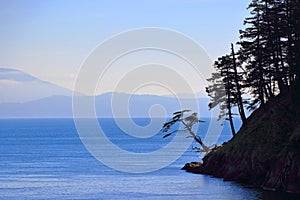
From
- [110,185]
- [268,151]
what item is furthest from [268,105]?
[110,185]

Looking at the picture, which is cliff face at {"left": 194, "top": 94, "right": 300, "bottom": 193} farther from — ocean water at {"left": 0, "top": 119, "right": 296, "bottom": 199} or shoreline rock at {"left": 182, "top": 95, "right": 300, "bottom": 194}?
ocean water at {"left": 0, "top": 119, "right": 296, "bottom": 199}

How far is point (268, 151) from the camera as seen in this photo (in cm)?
7069

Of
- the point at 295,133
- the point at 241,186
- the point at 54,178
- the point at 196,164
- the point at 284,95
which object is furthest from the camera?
the point at 196,164

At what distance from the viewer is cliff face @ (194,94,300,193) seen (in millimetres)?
64375

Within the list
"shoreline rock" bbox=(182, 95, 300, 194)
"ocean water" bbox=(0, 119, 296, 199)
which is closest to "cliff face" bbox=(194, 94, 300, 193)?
"shoreline rock" bbox=(182, 95, 300, 194)

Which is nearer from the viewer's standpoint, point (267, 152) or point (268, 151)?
point (267, 152)

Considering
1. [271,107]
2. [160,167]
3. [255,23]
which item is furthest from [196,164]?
[255,23]

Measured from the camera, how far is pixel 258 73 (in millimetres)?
79438

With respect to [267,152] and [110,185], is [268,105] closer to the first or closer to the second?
[267,152]

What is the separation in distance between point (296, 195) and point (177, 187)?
1795 cm

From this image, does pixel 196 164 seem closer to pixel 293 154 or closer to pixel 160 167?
pixel 160 167

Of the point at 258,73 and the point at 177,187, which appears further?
the point at 258,73

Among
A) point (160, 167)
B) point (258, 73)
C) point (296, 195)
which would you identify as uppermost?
point (258, 73)

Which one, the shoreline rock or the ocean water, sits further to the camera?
the ocean water
